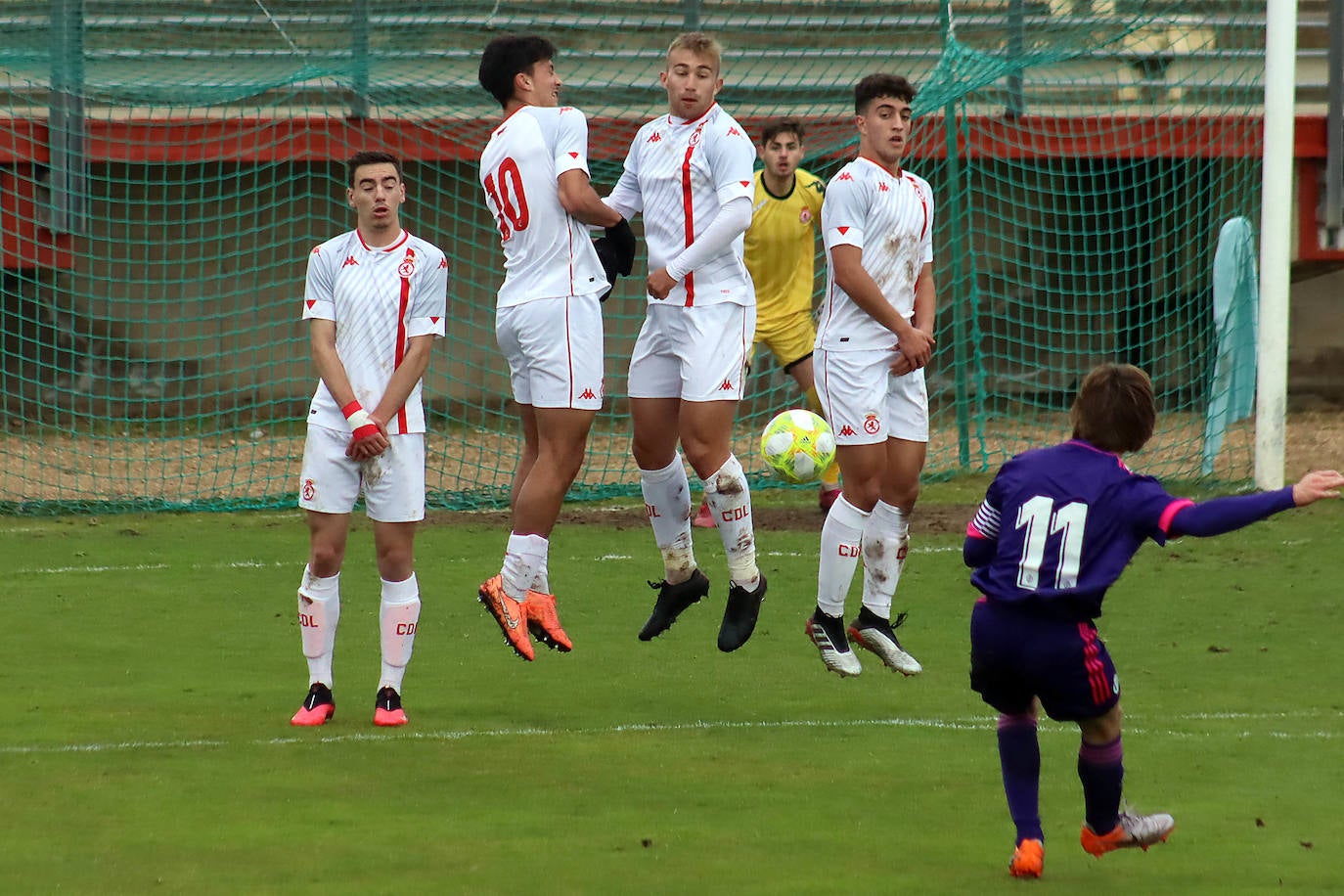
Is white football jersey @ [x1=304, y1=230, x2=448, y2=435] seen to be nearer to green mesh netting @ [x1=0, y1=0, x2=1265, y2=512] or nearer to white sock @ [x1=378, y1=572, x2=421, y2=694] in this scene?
white sock @ [x1=378, y1=572, x2=421, y2=694]

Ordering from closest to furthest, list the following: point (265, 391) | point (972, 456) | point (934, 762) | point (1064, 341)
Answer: point (934, 762) < point (972, 456) < point (265, 391) < point (1064, 341)

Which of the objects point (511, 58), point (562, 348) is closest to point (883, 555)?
point (562, 348)

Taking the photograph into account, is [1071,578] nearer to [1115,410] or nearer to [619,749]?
[1115,410]

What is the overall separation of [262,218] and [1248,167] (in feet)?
27.2

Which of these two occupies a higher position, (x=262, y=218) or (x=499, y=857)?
(x=262, y=218)

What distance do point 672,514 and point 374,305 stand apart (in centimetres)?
145

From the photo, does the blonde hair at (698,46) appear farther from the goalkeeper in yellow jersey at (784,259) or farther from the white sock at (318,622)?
the goalkeeper in yellow jersey at (784,259)

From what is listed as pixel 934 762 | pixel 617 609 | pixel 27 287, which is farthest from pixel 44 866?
pixel 27 287

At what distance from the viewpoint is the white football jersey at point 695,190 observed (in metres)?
6.51

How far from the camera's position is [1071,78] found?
1547 centimetres

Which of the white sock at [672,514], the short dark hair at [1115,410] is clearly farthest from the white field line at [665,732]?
the short dark hair at [1115,410]

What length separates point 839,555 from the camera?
6.86m

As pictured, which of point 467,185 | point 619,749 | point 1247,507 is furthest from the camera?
point 467,185

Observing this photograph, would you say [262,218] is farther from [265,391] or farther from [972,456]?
[972,456]
